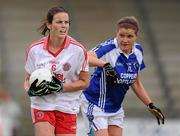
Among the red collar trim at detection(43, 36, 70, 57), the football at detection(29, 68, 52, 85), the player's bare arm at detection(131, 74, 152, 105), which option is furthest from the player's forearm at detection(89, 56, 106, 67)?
the player's bare arm at detection(131, 74, 152, 105)

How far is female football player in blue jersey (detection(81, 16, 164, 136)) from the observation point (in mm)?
7301

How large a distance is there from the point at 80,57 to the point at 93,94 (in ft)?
3.49

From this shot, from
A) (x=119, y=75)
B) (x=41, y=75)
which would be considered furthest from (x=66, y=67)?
(x=119, y=75)

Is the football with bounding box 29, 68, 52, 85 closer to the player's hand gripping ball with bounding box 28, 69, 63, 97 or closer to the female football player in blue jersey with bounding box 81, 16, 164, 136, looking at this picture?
the player's hand gripping ball with bounding box 28, 69, 63, 97

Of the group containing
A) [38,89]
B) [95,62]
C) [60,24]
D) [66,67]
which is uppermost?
[60,24]

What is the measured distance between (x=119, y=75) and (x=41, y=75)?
1282 millimetres

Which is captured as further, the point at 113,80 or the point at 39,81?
→ the point at 113,80

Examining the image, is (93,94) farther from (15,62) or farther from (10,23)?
(10,23)

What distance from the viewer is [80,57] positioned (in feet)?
21.9

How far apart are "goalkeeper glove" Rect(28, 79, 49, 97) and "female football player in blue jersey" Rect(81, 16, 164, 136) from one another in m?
0.95

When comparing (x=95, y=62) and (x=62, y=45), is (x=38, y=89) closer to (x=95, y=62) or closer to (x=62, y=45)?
(x=62, y=45)

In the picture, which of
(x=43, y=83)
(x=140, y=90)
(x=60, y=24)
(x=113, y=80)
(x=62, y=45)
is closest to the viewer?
(x=43, y=83)

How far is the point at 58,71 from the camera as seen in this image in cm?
661

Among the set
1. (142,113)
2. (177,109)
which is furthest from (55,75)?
(177,109)
